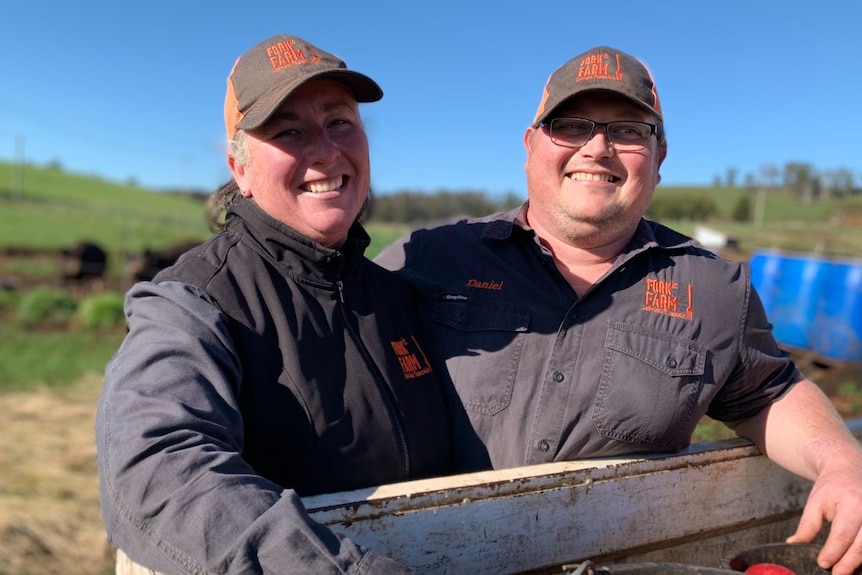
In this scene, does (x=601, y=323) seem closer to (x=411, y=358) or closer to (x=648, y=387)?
(x=648, y=387)

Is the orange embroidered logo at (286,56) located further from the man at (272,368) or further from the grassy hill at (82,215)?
the grassy hill at (82,215)

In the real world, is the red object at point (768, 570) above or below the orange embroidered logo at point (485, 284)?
below

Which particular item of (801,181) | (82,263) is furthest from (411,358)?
(801,181)

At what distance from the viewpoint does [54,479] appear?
6266mm

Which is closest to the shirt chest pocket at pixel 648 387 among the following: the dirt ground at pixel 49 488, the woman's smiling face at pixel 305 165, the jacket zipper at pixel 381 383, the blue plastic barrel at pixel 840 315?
the jacket zipper at pixel 381 383

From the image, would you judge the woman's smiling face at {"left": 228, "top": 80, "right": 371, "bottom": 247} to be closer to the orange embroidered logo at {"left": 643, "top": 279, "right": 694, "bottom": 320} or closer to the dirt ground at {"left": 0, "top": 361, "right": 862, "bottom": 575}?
the orange embroidered logo at {"left": 643, "top": 279, "right": 694, "bottom": 320}

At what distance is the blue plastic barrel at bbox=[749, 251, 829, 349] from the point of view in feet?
33.8

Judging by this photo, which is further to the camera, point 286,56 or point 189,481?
point 286,56

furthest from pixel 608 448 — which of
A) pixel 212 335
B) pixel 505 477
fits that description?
pixel 212 335

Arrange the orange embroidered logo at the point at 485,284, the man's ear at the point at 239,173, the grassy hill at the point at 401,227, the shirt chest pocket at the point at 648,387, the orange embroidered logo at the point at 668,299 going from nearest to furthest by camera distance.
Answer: the man's ear at the point at 239,173
the shirt chest pocket at the point at 648,387
the orange embroidered logo at the point at 668,299
the orange embroidered logo at the point at 485,284
the grassy hill at the point at 401,227

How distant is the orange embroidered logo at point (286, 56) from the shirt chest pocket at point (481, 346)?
93 centimetres

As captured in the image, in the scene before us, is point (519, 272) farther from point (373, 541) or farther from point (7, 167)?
point (7, 167)

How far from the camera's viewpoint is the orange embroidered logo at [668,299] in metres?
2.29

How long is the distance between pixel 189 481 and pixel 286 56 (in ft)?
3.67
